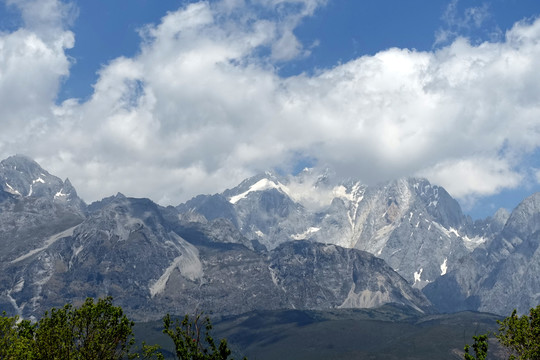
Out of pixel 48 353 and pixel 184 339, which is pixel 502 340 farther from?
pixel 48 353

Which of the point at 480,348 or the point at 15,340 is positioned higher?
the point at 15,340

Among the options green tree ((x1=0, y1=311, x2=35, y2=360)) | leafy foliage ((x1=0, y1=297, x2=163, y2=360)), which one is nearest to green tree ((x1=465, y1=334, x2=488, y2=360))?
leafy foliage ((x1=0, y1=297, x2=163, y2=360))

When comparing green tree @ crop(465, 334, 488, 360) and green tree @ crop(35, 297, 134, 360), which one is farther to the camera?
green tree @ crop(35, 297, 134, 360)

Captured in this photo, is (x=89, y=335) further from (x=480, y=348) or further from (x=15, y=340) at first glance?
(x=480, y=348)

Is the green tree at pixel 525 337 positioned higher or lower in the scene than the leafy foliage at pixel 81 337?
lower

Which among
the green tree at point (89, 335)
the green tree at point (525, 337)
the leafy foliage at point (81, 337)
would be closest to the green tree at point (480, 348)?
the green tree at point (525, 337)

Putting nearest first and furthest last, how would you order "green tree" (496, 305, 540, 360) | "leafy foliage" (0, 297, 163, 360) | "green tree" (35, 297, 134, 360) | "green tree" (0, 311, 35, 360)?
1. "green tree" (0, 311, 35, 360)
2. "leafy foliage" (0, 297, 163, 360)
3. "green tree" (35, 297, 134, 360)
4. "green tree" (496, 305, 540, 360)

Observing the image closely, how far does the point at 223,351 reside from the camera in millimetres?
100000

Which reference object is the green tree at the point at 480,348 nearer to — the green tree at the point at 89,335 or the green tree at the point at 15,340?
the green tree at the point at 89,335

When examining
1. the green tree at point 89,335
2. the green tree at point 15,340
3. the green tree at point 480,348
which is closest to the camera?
the green tree at point 480,348

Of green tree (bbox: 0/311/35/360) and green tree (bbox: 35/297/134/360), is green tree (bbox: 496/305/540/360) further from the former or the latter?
green tree (bbox: 0/311/35/360)

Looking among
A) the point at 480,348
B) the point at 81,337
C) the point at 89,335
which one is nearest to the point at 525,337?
the point at 480,348

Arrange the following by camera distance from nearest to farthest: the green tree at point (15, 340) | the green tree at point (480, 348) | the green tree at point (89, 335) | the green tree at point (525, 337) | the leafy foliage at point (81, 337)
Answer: the green tree at point (480, 348) < the green tree at point (15, 340) < the leafy foliage at point (81, 337) < the green tree at point (89, 335) < the green tree at point (525, 337)

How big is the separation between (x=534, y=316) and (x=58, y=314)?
79028 millimetres
